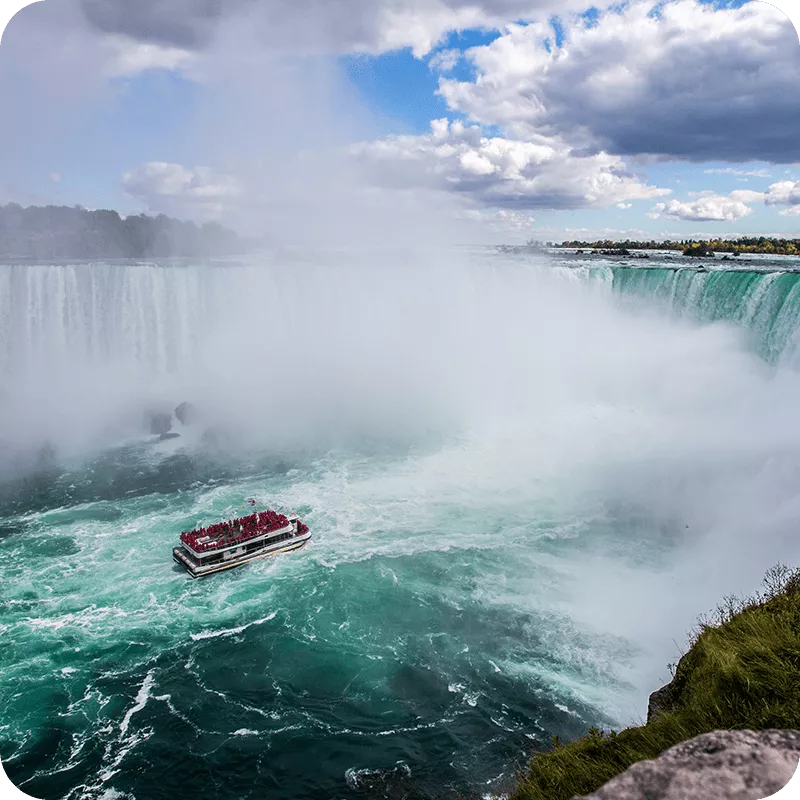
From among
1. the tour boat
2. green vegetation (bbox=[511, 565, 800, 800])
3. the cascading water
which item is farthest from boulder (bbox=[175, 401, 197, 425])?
green vegetation (bbox=[511, 565, 800, 800])

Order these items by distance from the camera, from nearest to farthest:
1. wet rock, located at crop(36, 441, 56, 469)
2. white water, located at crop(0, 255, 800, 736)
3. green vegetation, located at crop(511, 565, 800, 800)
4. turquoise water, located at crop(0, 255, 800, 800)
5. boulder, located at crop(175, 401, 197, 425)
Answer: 1. green vegetation, located at crop(511, 565, 800, 800)
2. turquoise water, located at crop(0, 255, 800, 800)
3. white water, located at crop(0, 255, 800, 736)
4. wet rock, located at crop(36, 441, 56, 469)
5. boulder, located at crop(175, 401, 197, 425)

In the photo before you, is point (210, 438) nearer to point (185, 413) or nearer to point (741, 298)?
point (185, 413)

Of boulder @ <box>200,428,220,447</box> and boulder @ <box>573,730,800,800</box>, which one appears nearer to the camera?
boulder @ <box>573,730,800,800</box>

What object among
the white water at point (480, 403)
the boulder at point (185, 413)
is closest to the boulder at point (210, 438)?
the white water at point (480, 403)

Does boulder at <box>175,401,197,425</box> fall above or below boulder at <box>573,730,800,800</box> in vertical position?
below

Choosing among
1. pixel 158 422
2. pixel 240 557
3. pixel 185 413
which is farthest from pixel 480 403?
pixel 240 557

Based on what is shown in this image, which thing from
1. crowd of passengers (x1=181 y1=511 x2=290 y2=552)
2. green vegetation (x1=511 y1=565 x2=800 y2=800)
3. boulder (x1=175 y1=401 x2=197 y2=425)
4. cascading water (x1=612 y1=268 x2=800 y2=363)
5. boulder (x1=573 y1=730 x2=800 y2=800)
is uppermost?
cascading water (x1=612 y1=268 x2=800 y2=363)

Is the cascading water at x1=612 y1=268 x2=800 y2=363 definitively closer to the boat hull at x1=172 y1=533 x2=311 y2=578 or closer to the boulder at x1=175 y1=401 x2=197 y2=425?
the boat hull at x1=172 y1=533 x2=311 y2=578
